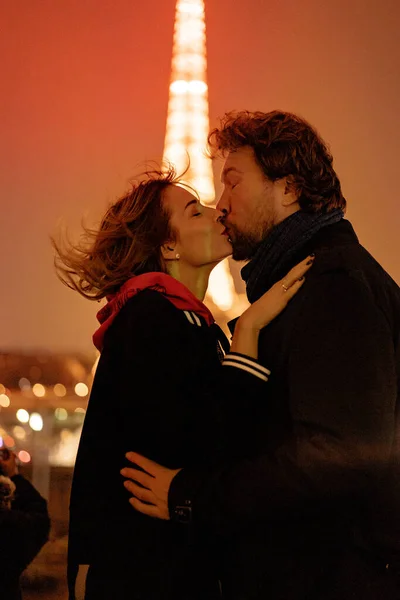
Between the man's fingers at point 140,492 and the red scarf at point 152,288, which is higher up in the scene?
the red scarf at point 152,288

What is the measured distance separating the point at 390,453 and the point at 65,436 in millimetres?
4504

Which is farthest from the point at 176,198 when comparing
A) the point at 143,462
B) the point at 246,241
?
the point at 143,462

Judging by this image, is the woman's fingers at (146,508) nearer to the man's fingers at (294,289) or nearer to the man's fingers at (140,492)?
the man's fingers at (140,492)

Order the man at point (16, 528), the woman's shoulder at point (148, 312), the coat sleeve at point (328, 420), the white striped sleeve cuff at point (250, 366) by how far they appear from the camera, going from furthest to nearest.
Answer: the man at point (16, 528), the woman's shoulder at point (148, 312), the white striped sleeve cuff at point (250, 366), the coat sleeve at point (328, 420)

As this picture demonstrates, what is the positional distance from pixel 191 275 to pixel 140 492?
0.58 meters

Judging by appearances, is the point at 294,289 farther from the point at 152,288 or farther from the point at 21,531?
the point at 21,531

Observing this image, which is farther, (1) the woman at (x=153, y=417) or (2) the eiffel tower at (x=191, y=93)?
(2) the eiffel tower at (x=191, y=93)

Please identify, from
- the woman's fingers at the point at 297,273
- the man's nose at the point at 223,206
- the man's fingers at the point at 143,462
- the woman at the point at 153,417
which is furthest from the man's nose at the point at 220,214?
the man's fingers at the point at 143,462

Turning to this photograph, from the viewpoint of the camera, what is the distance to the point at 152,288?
6.04 ft

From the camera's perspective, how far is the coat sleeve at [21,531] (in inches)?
117

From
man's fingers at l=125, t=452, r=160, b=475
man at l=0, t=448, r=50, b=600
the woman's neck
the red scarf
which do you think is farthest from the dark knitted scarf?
man at l=0, t=448, r=50, b=600

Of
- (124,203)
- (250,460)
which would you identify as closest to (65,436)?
(124,203)

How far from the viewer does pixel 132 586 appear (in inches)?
67.6

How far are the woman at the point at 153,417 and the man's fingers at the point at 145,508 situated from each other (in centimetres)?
4
